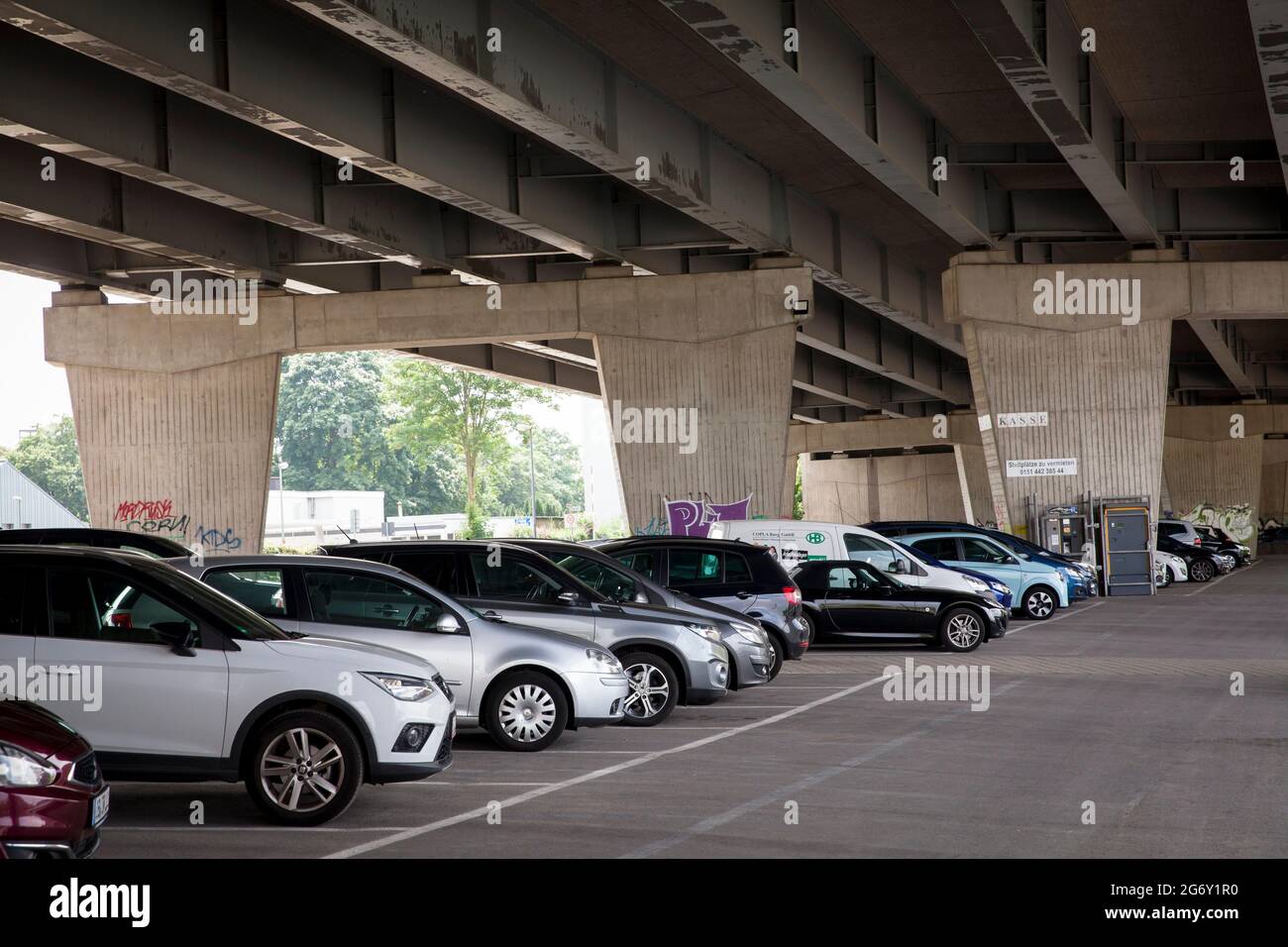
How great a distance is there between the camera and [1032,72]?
18.8 meters

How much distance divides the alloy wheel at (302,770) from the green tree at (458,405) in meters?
68.3

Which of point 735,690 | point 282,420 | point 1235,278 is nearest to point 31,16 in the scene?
point 735,690

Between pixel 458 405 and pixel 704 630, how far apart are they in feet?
213

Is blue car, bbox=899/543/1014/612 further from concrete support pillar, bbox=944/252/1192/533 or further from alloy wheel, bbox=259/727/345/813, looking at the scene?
alloy wheel, bbox=259/727/345/813

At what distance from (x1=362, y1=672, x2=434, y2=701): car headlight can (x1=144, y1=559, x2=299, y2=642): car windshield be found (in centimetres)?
68

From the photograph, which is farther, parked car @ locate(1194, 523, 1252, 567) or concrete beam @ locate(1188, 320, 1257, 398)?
parked car @ locate(1194, 523, 1252, 567)

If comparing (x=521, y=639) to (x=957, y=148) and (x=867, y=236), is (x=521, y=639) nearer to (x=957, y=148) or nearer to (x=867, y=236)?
(x=957, y=148)

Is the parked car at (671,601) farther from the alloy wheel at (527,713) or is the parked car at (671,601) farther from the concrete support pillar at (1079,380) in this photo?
the concrete support pillar at (1079,380)

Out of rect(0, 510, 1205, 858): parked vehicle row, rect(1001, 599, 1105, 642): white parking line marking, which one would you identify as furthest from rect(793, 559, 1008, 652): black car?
rect(0, 510, 1205, 858): parked vehicle row

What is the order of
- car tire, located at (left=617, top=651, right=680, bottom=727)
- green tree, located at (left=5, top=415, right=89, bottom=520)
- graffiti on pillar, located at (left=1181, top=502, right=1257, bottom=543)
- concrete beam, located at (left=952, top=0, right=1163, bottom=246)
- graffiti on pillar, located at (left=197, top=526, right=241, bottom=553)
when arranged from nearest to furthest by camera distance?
car tire, located at (left=617, top=651, right=680, bottom=727)
concrete beam, located at (left=952, top=0, right=1163, bottom=246)
graffiti on pillar, located at (left=197, top=526, right=241, bottom=553)
graffiti on pillar, located at (left=1181, top=502, right=1257, bottom=543)
green tree, located at (left=5, top=415, right=89, bottom=520)

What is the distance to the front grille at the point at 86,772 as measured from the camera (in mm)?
6684

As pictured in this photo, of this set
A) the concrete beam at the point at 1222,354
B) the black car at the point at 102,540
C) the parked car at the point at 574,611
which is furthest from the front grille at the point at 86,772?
the concrete beam at the point at 1222,354

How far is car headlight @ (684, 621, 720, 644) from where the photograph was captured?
Result: 13.7 metres

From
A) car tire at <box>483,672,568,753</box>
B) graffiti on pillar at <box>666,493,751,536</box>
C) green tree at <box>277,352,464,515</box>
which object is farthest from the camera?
green tree at <box>277,352,464,515</box>
